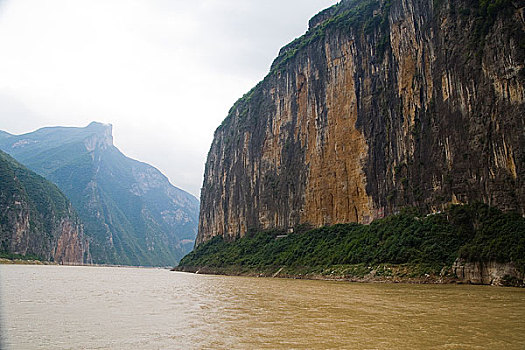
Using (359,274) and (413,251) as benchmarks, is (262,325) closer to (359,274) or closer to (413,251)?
(413,251)

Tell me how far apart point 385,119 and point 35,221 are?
94389 mm

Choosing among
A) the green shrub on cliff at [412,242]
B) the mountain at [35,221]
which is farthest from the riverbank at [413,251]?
the mountain at [35,221]

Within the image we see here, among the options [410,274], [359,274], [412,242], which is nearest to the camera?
[410,274]

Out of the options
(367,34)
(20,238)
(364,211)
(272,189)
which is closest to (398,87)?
(367,34)

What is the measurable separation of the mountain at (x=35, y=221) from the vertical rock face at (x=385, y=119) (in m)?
49.6

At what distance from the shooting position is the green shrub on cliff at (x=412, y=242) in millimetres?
25906

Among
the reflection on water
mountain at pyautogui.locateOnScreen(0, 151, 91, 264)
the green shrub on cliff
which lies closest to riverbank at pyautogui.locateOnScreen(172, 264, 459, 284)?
the green shrub on cliff

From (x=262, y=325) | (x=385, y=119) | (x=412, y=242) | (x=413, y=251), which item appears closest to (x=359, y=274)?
(x=413, y=251)

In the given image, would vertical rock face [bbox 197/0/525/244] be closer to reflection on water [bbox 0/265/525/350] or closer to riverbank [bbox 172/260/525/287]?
riverbank [bbox 172/260/525/287]

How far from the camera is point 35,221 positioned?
101m

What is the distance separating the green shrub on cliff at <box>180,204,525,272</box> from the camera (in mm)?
25906

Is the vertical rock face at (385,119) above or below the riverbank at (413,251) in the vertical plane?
above

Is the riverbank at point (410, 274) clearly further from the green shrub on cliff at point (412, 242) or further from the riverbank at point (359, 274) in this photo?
the green shrub on cliff at point (412, 242)

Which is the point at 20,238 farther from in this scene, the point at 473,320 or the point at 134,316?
the point at 473,320
